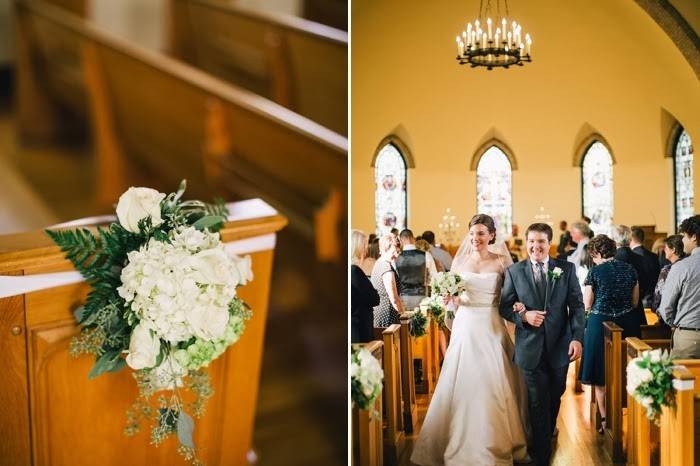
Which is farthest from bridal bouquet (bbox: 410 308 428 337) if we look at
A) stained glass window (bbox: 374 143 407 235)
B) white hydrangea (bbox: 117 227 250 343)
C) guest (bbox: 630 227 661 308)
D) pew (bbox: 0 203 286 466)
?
A: stained glass window (bbox: 374 143 407 235)

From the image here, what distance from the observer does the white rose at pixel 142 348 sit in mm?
2584

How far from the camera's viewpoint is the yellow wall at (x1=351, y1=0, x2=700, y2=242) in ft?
36.9

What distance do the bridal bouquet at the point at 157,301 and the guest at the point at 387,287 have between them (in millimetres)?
3014

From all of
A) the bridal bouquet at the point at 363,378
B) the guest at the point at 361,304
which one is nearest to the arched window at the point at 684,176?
the guest at the point at 361,304

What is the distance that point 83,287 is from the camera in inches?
105

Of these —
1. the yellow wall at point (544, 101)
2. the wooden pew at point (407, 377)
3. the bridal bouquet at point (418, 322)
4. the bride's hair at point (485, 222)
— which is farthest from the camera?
the yellow wall at point (544, 101)

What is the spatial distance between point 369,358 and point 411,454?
1.50m

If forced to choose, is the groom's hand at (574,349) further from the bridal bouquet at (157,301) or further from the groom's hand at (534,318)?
the bridal bouquet at (157,301)

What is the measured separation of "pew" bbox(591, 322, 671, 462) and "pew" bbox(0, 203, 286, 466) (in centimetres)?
299

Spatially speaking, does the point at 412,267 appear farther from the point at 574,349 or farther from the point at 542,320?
the point at 574,349

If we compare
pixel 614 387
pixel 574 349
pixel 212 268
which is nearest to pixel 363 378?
pixel 212 268

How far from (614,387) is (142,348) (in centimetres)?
355

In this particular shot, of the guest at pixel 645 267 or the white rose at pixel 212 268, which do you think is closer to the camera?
the white rose at pixel 212 268

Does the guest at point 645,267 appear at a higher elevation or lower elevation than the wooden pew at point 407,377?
higher
